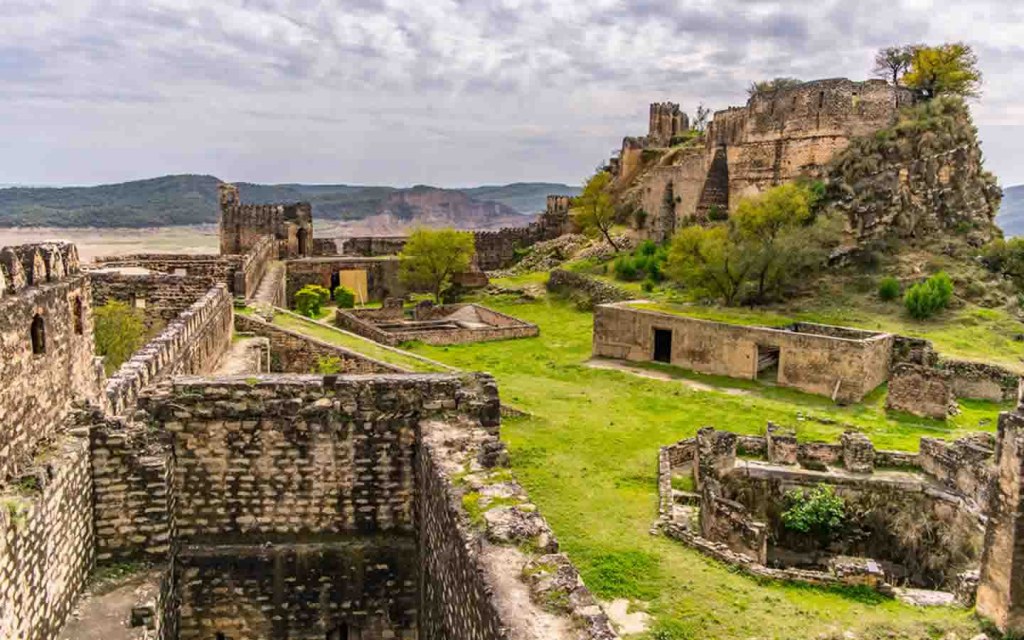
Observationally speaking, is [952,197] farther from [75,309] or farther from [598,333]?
[75,309]

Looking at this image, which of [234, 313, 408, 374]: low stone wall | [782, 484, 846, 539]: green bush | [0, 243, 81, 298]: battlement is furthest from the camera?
[234, 313, 408, 374]: low stone wall

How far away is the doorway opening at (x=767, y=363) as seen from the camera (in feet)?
75.2

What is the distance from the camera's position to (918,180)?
3066cm

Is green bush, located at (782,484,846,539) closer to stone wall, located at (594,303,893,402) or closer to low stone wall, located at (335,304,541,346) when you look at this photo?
stone wall, located at (594,303,893,402)

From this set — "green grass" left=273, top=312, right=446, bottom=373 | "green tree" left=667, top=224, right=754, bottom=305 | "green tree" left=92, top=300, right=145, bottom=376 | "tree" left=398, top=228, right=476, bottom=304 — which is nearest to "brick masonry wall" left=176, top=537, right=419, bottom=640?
"green tree" left=92, top=300, right=145, bottom=376

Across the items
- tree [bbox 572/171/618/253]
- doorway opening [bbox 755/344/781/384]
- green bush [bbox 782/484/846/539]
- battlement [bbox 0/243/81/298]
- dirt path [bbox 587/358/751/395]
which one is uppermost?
tree [bbox 572/171/618/253]

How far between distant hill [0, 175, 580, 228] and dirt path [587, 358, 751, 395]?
51.6 metres

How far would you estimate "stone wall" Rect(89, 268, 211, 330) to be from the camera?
1642 cm

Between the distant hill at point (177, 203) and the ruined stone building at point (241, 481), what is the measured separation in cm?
6075

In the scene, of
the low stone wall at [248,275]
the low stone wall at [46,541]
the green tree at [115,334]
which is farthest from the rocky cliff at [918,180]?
the low stone wall at [46,541]

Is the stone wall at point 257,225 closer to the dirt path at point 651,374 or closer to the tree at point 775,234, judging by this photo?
the dirt path at point 651,374

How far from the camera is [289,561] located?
24.7 ft

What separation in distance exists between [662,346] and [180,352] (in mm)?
17804

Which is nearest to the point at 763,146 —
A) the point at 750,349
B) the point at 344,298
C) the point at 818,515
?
the point at 750,349
